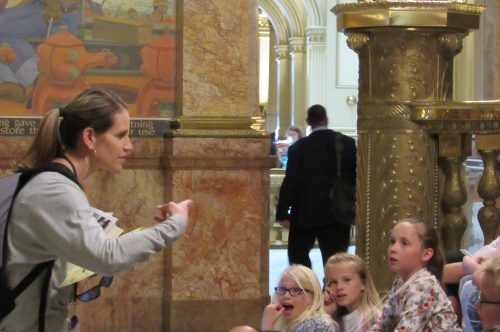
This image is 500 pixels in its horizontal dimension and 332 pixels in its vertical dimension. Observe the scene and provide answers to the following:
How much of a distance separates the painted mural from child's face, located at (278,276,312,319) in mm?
4009

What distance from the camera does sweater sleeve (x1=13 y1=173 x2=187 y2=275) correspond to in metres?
3.45

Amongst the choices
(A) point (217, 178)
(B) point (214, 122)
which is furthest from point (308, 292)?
(B) point (214, 122)

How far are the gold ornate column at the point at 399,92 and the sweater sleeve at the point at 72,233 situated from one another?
3260mm

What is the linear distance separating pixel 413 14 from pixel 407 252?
5.86 ft

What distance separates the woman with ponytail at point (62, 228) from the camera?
3.46 metres

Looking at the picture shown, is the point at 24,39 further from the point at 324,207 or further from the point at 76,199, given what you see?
the point at 76,199

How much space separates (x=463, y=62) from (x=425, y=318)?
14.9 m

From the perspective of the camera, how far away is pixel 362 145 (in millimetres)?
6770

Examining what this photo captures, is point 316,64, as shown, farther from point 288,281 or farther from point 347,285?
point 288,281

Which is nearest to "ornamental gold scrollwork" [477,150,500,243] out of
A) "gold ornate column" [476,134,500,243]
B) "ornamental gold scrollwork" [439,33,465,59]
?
"gold ornate column" [476,134,500,243]

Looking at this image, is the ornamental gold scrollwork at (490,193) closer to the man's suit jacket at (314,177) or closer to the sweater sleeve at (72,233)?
the sweater sleeve at (72,233)

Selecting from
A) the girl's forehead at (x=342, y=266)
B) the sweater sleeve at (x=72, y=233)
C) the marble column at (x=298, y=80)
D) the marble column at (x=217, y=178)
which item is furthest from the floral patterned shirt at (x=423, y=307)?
the marble column at (x=298, y=80)

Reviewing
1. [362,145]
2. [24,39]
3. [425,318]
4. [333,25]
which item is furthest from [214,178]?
[333,25]

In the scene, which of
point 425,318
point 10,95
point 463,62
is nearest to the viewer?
point 425,318
